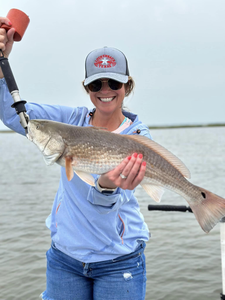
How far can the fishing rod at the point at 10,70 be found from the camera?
2.69m

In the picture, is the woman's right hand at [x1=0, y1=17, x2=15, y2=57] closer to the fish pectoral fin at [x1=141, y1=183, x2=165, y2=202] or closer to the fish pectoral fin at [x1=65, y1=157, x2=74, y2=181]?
the fish pectoral fin at [x1=65, y1=157, x2=74, y2=181]

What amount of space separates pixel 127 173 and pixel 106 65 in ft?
3.44

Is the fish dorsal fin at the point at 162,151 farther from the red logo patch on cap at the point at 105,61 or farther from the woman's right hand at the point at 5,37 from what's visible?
the woman's right hand at the point at 5,37

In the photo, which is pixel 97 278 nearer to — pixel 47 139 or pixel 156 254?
pixel 47 139

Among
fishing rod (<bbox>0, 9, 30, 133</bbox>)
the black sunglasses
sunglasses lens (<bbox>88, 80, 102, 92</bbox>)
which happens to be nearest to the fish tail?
the black sunglasses

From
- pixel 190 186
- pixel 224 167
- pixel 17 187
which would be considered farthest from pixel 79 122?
pixel 224 167

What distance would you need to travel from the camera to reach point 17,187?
611 inches

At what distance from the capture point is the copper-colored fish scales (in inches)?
107

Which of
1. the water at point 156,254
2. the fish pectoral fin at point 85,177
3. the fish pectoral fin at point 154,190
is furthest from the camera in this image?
the water at point 156,254

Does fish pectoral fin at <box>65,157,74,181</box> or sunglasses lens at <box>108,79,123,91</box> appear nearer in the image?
fish pectoral fin at <box>65,157,74,181</box>

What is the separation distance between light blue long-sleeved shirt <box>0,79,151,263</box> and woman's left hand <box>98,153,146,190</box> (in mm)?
142

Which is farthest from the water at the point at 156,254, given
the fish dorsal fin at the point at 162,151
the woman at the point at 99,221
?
the fish dorsal fin at the point at 162,151

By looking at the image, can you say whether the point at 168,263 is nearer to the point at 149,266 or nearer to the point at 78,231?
the point at 149,266

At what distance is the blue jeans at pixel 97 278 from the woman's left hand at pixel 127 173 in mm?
727
